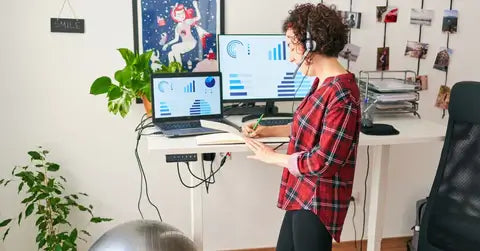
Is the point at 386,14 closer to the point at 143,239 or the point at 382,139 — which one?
the point at 382,139

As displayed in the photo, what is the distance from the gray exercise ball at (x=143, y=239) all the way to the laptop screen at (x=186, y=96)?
477 mm

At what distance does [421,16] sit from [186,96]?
149cm

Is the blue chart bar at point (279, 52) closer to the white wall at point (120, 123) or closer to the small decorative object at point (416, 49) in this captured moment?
the white wall at point (120, 123)

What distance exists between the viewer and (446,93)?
2811 mm

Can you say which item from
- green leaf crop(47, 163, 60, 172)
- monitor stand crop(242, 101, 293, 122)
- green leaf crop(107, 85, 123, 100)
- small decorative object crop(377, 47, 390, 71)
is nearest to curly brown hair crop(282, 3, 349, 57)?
monitor stand crop(242, 101, 293, 122)

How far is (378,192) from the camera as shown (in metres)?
2.33

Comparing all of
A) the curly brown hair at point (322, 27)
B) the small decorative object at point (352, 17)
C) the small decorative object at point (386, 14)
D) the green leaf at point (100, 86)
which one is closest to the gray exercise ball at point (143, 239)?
the green leaf at point (100, 86)

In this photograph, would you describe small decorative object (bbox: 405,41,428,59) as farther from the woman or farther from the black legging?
the black legging

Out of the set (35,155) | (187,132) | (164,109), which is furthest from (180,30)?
(35,155)

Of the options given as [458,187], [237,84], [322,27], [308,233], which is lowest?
[308,233]

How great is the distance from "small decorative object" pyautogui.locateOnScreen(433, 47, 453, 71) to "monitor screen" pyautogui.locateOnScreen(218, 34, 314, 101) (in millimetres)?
946

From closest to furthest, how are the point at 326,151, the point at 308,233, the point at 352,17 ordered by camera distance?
the point at 326,151 < the point at 308,233 < the point at 352,17

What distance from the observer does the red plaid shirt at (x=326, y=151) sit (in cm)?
142

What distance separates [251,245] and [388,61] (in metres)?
1.35
